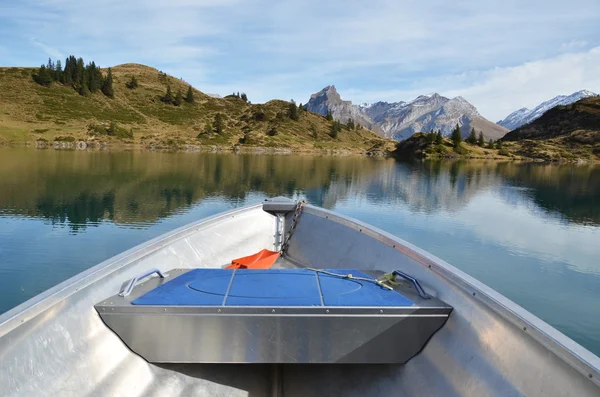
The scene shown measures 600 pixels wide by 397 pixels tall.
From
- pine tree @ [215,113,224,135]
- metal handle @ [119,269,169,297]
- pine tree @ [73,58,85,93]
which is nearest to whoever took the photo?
metal handle @ [119,269,169,297]

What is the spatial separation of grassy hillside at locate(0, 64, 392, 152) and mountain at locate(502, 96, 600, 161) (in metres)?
61.2

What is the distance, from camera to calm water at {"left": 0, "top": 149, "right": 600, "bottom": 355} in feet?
43.4

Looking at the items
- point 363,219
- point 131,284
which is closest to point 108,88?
point 363,219

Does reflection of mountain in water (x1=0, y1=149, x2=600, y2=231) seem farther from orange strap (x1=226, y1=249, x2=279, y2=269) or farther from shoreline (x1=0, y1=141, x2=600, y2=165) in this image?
shoreline (x1=0, y1=141, x2=600, y2=165)

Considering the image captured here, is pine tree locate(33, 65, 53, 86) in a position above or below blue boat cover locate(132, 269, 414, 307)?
above

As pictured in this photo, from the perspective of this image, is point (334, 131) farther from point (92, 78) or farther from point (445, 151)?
point (92, 78)

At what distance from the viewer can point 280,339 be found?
163 inches

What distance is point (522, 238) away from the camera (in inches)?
861

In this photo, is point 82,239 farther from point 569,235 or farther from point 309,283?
point 569,235

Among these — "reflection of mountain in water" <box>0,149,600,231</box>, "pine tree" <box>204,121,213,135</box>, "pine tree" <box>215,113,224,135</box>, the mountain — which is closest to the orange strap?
"reflection of mountain in water" <box>0,149,600,231</box>

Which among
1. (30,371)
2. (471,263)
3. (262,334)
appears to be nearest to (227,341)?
(262,334)

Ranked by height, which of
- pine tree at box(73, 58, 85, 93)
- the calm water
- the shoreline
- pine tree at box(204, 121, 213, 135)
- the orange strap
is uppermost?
pine tree at box(73, 58, 85, 93)

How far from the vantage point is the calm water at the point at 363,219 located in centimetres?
1324

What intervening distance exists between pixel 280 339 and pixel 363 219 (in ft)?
73.3
